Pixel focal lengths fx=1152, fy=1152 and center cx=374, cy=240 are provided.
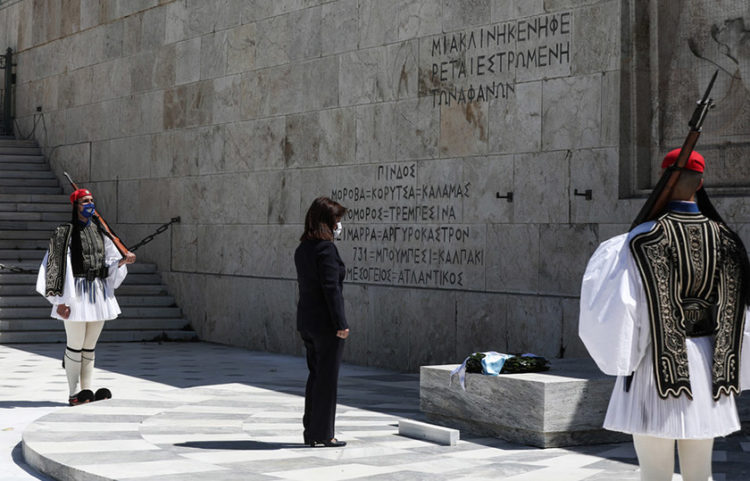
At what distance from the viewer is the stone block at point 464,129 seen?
13.6m

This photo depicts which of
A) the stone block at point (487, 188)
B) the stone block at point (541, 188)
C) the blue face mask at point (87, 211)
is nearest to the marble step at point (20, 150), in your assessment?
the stone block at point (487, 188)

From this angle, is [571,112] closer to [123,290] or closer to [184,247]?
[184,247]

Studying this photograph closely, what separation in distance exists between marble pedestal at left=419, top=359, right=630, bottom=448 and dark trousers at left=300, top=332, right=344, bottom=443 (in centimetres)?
131

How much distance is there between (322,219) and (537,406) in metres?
2.15

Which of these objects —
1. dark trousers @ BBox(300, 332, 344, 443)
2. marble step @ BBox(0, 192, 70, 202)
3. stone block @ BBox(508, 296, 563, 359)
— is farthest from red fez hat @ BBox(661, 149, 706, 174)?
marble step @ BBox(0, 192, 70, 202)

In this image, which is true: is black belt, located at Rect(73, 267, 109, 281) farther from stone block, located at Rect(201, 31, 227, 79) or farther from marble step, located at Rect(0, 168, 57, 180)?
marble step, located at Rect(0, 168, 57, 180)

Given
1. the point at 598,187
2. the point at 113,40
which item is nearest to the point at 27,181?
the point at 113,40

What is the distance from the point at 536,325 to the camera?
41.8 ft

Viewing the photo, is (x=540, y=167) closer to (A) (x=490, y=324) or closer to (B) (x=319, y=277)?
(A) (x=490, y=324)

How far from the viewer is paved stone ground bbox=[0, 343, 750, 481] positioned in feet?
25.2

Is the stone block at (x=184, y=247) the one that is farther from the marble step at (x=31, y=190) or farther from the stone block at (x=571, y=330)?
the stone block at (x=571, y=330)

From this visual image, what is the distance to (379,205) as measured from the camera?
598 inches

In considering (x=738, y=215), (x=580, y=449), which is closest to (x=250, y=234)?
(x=738, y=215)

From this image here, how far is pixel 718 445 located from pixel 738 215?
288 centimetres
